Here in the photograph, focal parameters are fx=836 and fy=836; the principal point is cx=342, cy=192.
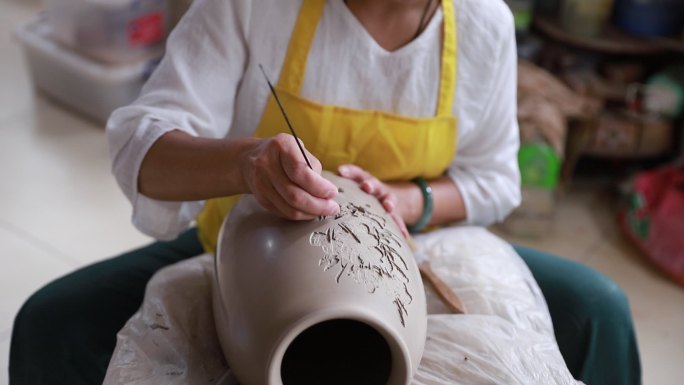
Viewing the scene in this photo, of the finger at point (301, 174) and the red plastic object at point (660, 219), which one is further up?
the finger at point (301, 174)

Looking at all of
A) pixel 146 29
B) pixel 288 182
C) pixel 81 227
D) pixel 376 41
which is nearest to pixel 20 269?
pixel 81 227

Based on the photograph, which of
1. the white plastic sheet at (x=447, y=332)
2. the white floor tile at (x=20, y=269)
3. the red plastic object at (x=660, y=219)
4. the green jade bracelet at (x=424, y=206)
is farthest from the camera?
the red plastic object at (x=660, y=219)

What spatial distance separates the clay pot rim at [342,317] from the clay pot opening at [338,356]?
0.04m

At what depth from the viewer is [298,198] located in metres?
0.82

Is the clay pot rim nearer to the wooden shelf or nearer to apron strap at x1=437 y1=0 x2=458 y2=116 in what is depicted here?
apron strap at x1=437 y1=0 x2=458 y2=116

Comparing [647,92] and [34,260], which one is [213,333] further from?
[647,92]

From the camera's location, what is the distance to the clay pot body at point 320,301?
79 centimetres

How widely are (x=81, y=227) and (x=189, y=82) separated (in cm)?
113

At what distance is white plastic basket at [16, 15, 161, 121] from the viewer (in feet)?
7.70

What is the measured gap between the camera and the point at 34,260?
6.35 ft

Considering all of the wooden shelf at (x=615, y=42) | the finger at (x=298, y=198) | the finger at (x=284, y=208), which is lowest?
the wooden shelf at (x=615, y=42)

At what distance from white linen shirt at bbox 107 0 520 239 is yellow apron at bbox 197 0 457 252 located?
0.01m

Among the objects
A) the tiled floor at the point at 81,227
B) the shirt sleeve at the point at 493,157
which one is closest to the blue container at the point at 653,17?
the tiled floor at the point at 81,227

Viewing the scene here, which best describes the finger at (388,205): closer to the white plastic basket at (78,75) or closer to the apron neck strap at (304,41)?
the apron neck strap at (304,41)
